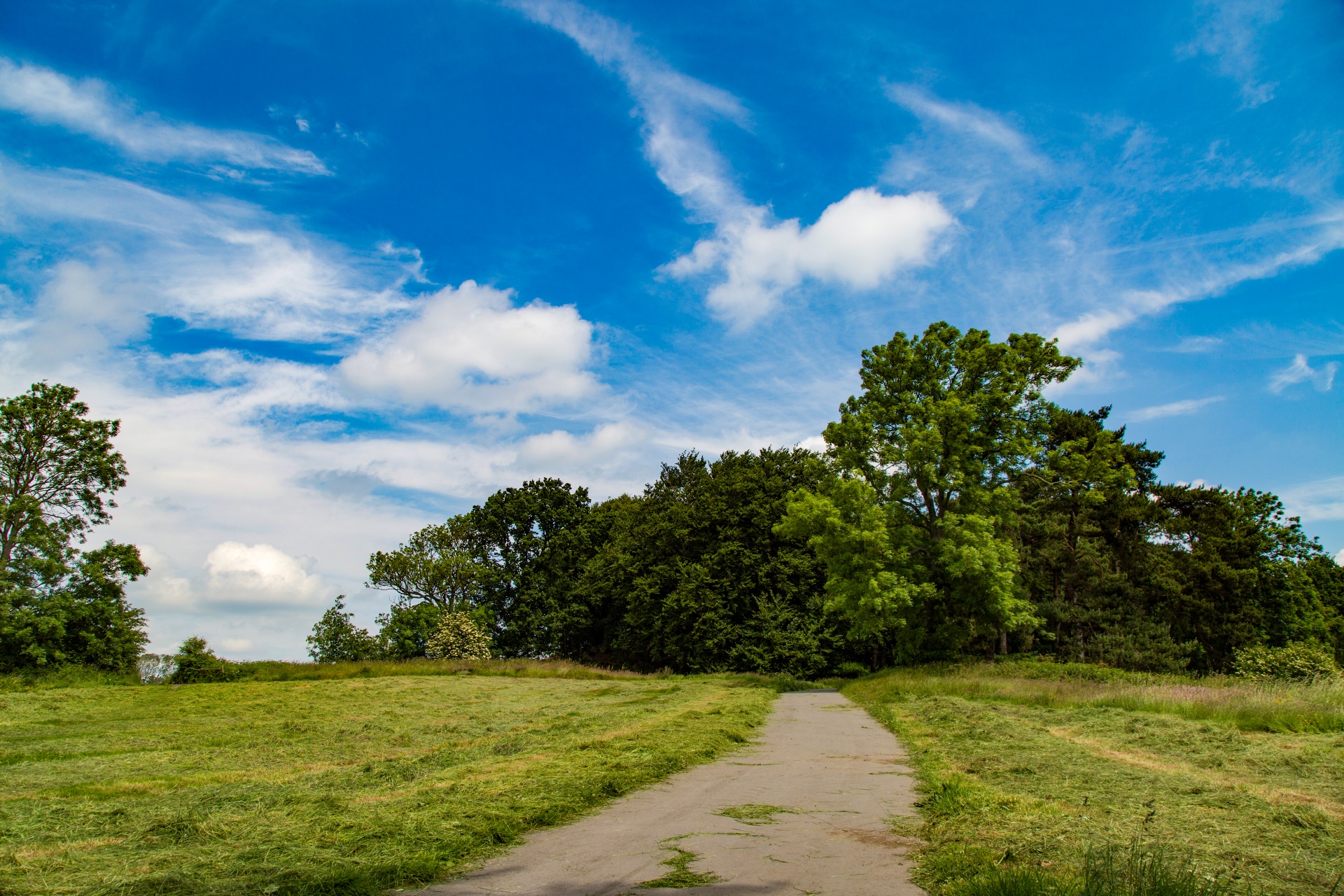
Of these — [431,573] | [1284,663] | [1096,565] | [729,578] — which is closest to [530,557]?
[431,573]

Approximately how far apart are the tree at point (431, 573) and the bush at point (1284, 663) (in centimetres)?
4441

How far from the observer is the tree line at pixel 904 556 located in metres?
29.0

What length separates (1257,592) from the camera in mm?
43250

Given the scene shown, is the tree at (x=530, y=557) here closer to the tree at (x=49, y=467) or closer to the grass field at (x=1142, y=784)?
the tree at (x=49, y=467)

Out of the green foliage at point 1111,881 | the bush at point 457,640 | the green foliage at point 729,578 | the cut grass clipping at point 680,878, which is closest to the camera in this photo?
the green foliage at point 1111,881

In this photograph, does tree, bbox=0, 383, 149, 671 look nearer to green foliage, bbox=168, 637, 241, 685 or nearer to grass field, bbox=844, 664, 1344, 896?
green foliage, bbox=168, 637, 241, 685

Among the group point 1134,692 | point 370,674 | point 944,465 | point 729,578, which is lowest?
point 370,674

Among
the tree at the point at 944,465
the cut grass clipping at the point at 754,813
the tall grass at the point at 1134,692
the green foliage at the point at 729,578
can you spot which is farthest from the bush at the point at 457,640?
the cut grass clipping at the point at 754,813

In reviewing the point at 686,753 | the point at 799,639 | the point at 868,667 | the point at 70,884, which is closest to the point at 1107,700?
the point at 686,753

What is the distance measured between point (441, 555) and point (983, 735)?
1888 inches

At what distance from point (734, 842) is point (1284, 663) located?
32055mm

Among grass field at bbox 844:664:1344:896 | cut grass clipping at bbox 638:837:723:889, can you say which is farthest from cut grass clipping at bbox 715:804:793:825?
cut grass clipping at bbox 638:837:723:889

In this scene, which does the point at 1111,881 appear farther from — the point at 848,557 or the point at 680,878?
the point at 848,557

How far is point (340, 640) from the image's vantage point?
51781mm
